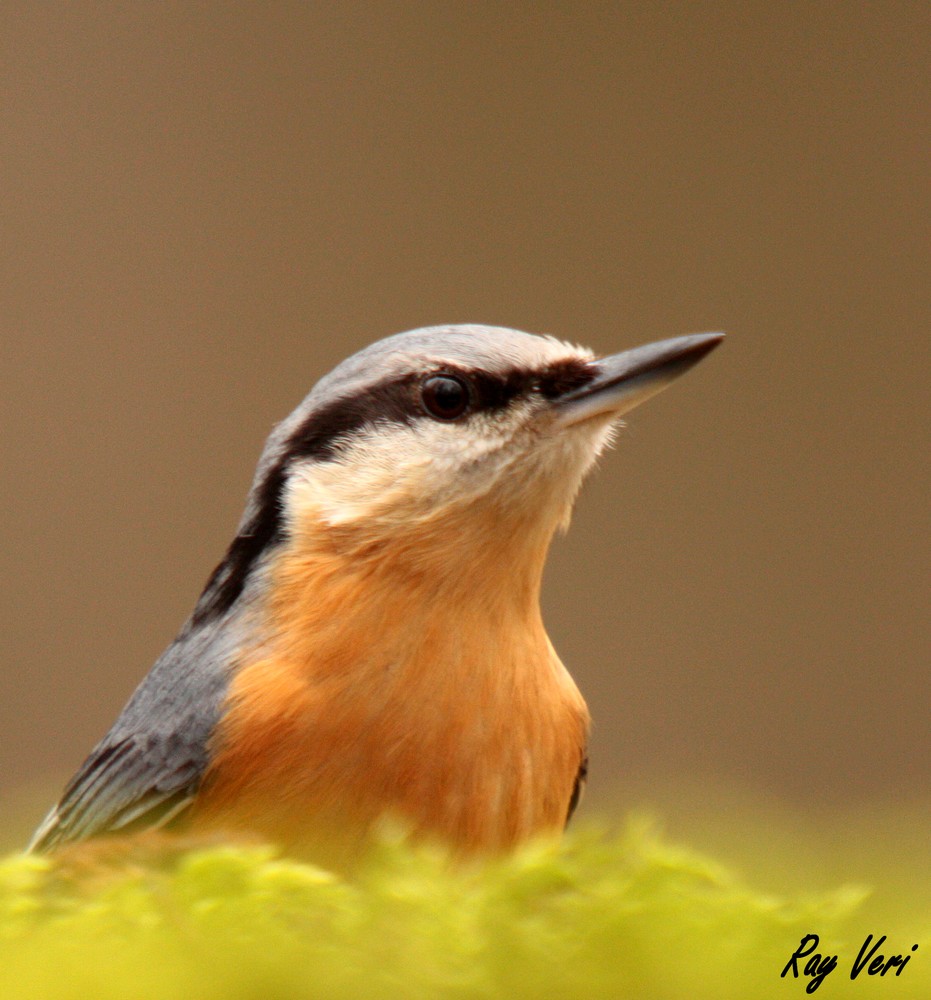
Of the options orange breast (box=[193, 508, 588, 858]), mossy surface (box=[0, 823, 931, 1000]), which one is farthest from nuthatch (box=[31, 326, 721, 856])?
mossy surface (box=[0, 823, 931, 1000])

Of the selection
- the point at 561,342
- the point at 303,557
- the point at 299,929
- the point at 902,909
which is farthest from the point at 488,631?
the point at 299,929

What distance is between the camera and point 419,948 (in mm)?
425

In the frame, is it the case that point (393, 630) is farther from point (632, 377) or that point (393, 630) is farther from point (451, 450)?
point (632, 377)

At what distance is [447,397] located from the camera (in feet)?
4.07

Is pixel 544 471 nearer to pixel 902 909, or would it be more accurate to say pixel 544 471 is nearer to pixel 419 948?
pixel 902 909

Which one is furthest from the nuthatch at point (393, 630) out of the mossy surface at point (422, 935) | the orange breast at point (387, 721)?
the mossy surface at point (422, 935)

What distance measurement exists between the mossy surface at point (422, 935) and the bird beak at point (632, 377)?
2.42ft

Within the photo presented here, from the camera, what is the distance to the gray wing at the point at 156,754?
108cm

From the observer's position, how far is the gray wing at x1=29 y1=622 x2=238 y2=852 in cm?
108

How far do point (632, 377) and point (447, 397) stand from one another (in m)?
0.19

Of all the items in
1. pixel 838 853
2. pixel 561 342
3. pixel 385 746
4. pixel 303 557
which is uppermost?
Answer: pixel 561 342

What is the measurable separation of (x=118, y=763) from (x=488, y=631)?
0.38m
